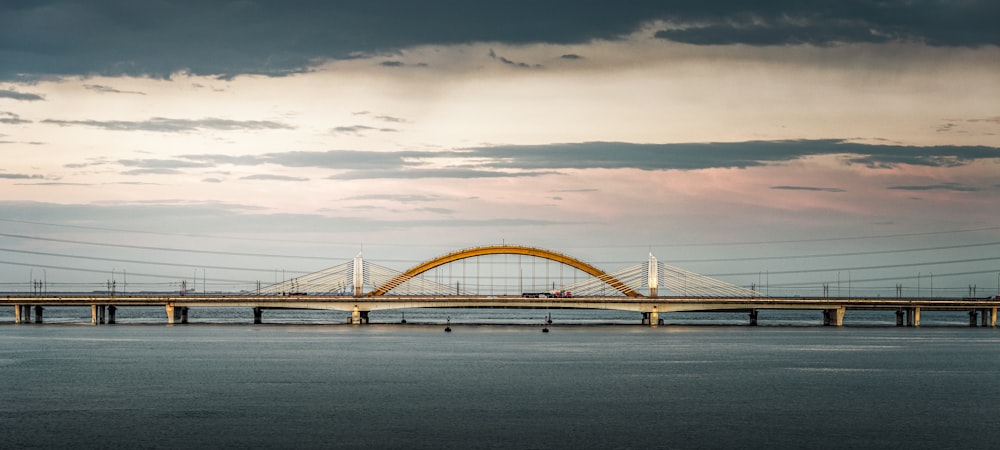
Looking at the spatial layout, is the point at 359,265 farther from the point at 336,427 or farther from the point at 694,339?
the point at 336,427

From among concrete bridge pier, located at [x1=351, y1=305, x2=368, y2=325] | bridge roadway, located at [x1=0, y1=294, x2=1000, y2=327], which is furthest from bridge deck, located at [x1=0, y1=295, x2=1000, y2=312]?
concrete bridge pier, located at [x1=351, y1=305, x2=368, y2=325]

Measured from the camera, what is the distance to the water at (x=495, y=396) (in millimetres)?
47656

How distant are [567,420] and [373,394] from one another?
16.1 meters

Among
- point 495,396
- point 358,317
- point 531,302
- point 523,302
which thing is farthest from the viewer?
point 358,317

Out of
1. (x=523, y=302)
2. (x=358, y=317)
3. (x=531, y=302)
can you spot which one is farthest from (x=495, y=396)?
(x=358, y=317)

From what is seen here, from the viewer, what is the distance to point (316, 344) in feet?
392

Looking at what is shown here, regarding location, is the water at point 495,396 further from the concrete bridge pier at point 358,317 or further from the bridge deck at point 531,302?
the concrete bridge pier at point 358,317

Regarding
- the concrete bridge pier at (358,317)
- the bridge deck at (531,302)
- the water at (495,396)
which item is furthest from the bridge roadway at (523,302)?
the water at (495,396)

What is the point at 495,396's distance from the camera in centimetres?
6378

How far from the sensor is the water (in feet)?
156

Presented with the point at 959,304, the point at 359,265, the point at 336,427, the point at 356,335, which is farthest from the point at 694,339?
the point at 336,427

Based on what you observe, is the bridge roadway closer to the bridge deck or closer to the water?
the bridge deck

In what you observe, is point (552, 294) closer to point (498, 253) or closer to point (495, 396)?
point (498, 253)

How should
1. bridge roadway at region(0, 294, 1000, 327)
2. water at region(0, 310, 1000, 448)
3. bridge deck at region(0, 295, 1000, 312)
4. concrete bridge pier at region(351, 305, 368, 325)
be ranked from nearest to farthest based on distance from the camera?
1. water at region(0, 310, 1000, 448)
2. bridge deck at region(0, 295, 1000, 312)
3. bridge roadway at region(0, 294, 1000, 327)
4. concrete bridge pier at region(351, 305, 368, 325)
